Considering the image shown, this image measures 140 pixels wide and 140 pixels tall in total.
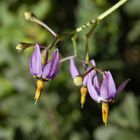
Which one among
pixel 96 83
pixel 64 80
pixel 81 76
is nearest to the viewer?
pixel 81 76

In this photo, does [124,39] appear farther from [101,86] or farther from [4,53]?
[101,86]

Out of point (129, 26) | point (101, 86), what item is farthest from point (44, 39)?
point (101, 86)

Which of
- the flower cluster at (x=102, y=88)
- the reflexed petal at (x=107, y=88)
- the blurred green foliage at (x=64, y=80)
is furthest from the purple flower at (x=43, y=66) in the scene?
the blurred green foliage at (x=64, y=80)

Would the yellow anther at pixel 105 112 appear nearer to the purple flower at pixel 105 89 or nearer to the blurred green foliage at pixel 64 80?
the purple flower at pixel 105 89

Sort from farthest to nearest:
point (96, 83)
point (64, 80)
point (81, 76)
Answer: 1. point (64, 80)
2. point (96, 83)
3. point (81, 76)

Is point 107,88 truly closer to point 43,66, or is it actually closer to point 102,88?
point 102,88

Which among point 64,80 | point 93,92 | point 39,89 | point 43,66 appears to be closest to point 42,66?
point 43,66
